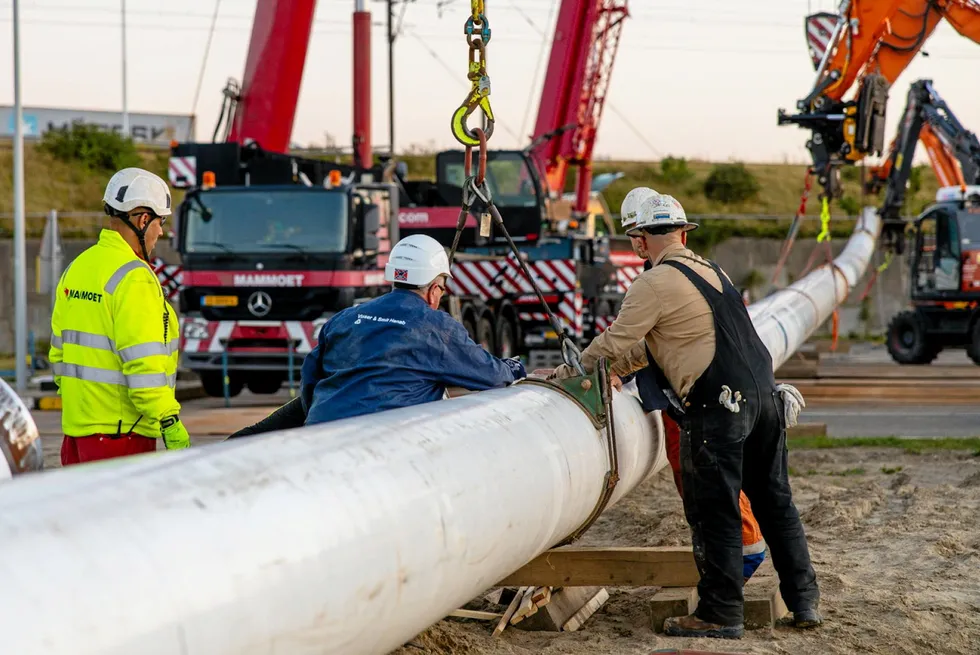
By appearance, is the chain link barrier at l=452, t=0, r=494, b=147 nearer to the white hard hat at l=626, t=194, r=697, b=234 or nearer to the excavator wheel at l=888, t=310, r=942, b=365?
Answer: the white hard hat at l=626, t=194, r=697, b=234

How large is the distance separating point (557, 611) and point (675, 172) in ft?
133

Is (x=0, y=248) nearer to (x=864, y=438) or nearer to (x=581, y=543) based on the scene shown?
(x=864, y=438)

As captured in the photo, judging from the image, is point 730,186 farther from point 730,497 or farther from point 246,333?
point 730,497

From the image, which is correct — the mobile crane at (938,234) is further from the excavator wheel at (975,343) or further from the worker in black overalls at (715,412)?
the worker in black overalls at (715,412)

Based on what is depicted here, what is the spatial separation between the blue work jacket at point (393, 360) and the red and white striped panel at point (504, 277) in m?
11.8

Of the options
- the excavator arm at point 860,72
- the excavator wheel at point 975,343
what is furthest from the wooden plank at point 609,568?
the excavator wheel at point 975,343

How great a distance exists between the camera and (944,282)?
20344mm

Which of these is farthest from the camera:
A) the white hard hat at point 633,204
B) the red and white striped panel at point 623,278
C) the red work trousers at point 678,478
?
the red and white striped panel at point 623,278

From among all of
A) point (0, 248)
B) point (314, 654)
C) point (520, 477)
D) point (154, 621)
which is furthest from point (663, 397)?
point (0, 248)

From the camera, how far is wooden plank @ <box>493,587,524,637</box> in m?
5.14

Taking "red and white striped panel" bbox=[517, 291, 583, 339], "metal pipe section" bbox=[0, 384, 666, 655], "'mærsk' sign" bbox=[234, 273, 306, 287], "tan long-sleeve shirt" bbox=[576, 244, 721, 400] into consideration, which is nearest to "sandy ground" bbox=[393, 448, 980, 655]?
"tan long-sleeve shirt" bbox=[576, 244, 721, 400]

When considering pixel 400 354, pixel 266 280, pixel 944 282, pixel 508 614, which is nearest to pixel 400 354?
pixel 400 354

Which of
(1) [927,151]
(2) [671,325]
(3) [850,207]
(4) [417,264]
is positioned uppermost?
(1) [927,151]

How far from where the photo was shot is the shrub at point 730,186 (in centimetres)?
4428
